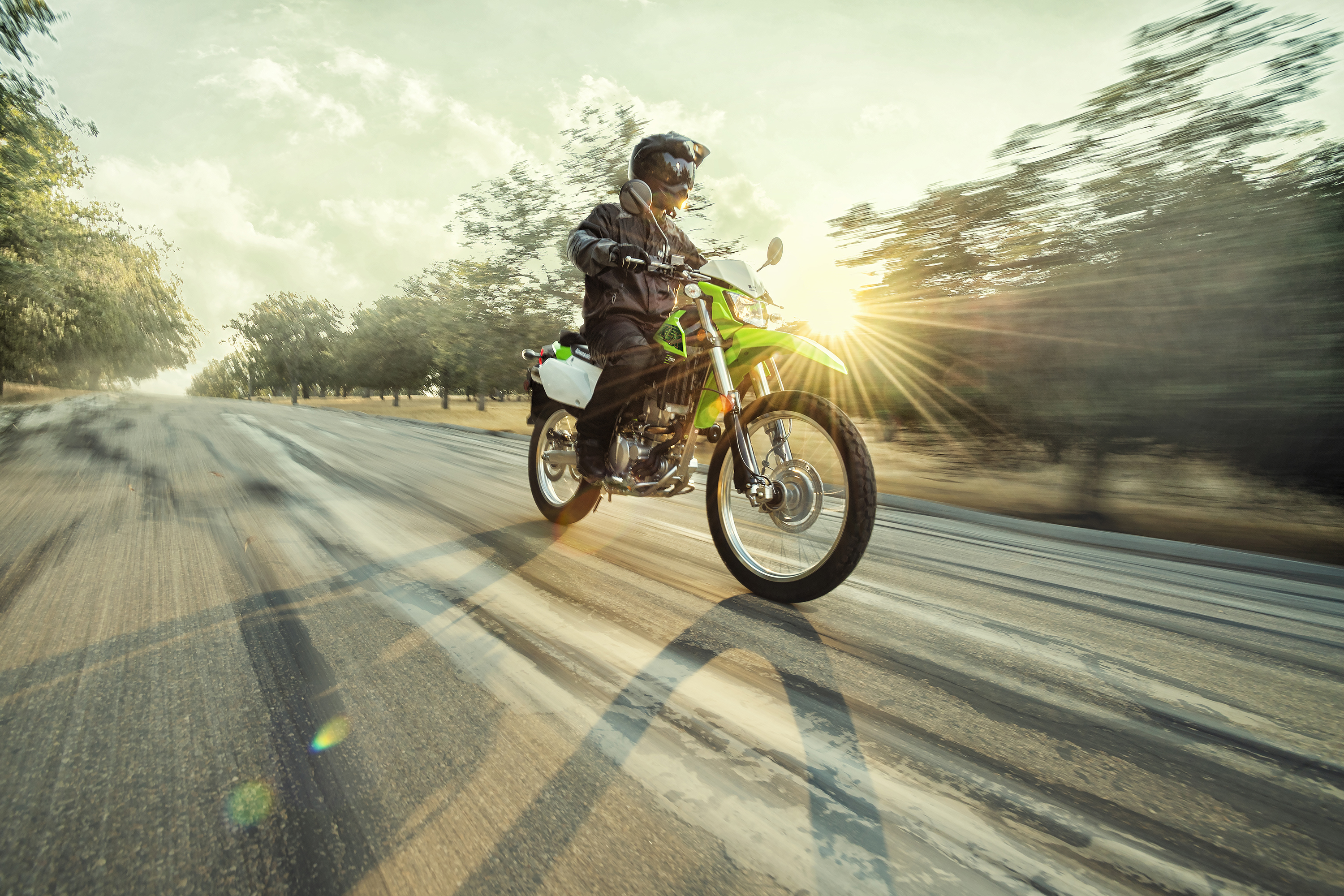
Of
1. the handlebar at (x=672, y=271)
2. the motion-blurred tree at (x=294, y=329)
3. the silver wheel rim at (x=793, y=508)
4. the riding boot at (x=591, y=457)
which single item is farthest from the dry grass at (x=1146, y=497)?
the motion-blurred tree at (x=294, y=329)

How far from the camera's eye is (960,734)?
5.77ft

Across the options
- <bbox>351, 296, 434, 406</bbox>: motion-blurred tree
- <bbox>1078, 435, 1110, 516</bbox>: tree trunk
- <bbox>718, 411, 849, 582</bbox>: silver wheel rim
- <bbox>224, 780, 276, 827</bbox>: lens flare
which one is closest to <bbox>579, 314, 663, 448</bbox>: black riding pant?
<bbox>718, 411, 849, 582</bbox>: silver wheel rim

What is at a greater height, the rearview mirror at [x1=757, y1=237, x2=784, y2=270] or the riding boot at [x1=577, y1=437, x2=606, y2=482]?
the rearview mirror at [x1=757, y1=237, x2=784, y2=270]

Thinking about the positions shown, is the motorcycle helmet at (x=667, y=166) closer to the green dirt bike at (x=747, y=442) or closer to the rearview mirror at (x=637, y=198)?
the green dirt bike at (x=747, y=442)

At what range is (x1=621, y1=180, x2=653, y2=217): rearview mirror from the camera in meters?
2.88

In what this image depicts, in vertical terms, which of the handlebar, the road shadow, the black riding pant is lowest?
the road shadow

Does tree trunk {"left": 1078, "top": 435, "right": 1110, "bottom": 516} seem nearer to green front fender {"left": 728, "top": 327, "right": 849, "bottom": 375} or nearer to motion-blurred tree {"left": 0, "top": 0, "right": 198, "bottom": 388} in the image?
green front fender {"left": 728, "top": 327, "right": 849, "bottom": 375}

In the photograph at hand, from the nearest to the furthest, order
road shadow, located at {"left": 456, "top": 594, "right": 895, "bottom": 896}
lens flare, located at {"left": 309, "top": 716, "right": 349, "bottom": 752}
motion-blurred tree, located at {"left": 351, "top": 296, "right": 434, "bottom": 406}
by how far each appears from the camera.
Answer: road shadow, located at {"left": 456, "top": 594, "right": 895, "bottom": 896} < lens flare, located at {"left": 309, "top": 716, "right": 349, "bottom": 752} < motion-blurred tree, located at {"left": 351, "top": 296, "right": 434, "bottom": 406}

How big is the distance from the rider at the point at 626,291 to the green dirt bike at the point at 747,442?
11cm

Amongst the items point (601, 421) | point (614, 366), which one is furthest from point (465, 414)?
point (614, 366)

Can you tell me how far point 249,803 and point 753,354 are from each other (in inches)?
98.3

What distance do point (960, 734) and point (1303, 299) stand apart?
560cm

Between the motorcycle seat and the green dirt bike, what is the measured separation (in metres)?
0.44

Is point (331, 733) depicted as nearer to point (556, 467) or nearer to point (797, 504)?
point (797, 504)
